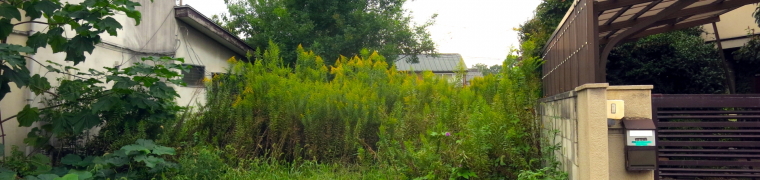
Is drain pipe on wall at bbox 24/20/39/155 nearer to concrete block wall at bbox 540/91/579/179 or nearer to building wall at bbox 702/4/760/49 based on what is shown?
concrete block wall at bbox 540/91/579/179

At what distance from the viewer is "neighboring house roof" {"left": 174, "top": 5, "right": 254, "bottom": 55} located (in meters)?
8.93

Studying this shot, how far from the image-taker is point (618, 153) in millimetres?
3137

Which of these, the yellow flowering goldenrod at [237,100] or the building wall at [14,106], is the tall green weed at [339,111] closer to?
the yellow flowering goldenrod at [237,100]

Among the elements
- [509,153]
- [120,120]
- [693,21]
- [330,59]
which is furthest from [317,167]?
[330,59]

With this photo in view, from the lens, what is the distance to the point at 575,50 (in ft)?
12.3

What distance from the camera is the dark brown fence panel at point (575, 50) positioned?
128 inches

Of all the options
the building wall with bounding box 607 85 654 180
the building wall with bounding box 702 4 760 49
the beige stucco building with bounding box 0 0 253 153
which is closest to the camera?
the building wall with bounding box 607 85 654 180

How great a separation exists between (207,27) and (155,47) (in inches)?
48.2

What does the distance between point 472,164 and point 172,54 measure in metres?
6.08

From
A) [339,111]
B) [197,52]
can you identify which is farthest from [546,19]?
[197,52]

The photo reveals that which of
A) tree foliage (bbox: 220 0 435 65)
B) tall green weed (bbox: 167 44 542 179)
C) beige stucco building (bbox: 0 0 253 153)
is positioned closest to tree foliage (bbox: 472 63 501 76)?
tall green weed (bbox: 167 44 542 179)

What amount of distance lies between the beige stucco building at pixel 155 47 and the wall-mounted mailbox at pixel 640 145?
5.84 metres

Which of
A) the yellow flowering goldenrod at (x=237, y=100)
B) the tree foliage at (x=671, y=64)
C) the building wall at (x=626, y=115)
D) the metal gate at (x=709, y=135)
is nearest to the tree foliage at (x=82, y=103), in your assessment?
the yellow flowering goldenrod at (x=237, y=100)

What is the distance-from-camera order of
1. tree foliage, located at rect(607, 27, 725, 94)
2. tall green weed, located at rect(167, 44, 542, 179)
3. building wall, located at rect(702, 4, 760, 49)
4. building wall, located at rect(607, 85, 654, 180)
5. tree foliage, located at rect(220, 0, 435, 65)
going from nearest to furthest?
building wall, located at rect(607, 85, 654, 180), tall green weed, located at rect(167, 44, 542, 179), tree foliage, located at rect(607, 27, 725, 94), building wall, located at rect(702, 4, 760, 49), tree foliage, located at rect(220, 0, 435, 65)
